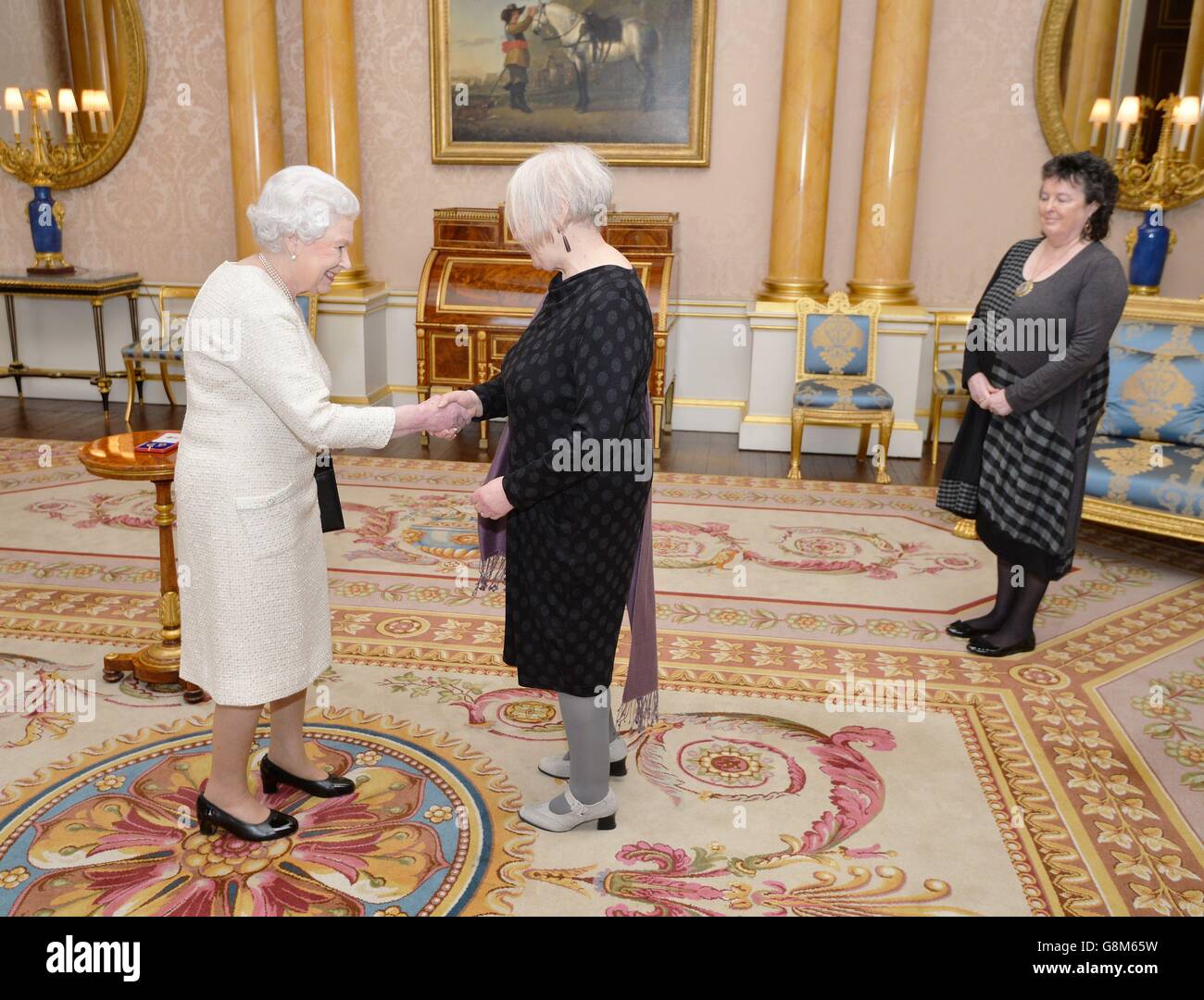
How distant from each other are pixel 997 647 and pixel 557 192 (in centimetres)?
275

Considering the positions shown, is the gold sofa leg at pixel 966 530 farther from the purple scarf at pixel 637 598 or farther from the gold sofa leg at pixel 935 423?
the purple scarf at pixel 637 598

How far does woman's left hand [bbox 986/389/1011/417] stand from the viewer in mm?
4074

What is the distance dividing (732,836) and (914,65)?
590cm

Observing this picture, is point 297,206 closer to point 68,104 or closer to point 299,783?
point 299,783

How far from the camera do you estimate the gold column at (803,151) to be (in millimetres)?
7254

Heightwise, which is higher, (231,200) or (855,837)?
(231,200)

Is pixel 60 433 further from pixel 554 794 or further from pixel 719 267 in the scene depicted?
pixel 554 794

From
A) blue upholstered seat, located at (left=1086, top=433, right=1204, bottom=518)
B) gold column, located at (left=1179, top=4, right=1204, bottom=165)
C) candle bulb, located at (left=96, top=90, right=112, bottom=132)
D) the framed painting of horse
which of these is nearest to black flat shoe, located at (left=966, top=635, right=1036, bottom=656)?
blue upholstered seat, located at (left=1086, top=433, right=1204, bottom=518)

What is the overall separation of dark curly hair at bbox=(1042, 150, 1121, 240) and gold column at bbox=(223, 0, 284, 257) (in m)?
5.73

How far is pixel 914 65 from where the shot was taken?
7.16 meters

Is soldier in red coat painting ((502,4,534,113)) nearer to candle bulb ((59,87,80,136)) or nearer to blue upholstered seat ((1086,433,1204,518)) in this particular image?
candle bulb ((59,87,80,136))

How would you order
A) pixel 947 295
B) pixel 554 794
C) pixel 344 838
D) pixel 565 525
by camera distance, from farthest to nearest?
pixel 947 295 → pixel 554 794 → pixel 344 838 → pixel 565 525

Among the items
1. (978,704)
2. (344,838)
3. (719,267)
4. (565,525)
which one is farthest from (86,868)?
(719,267)

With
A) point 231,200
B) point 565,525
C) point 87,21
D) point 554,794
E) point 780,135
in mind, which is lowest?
point 554,794
